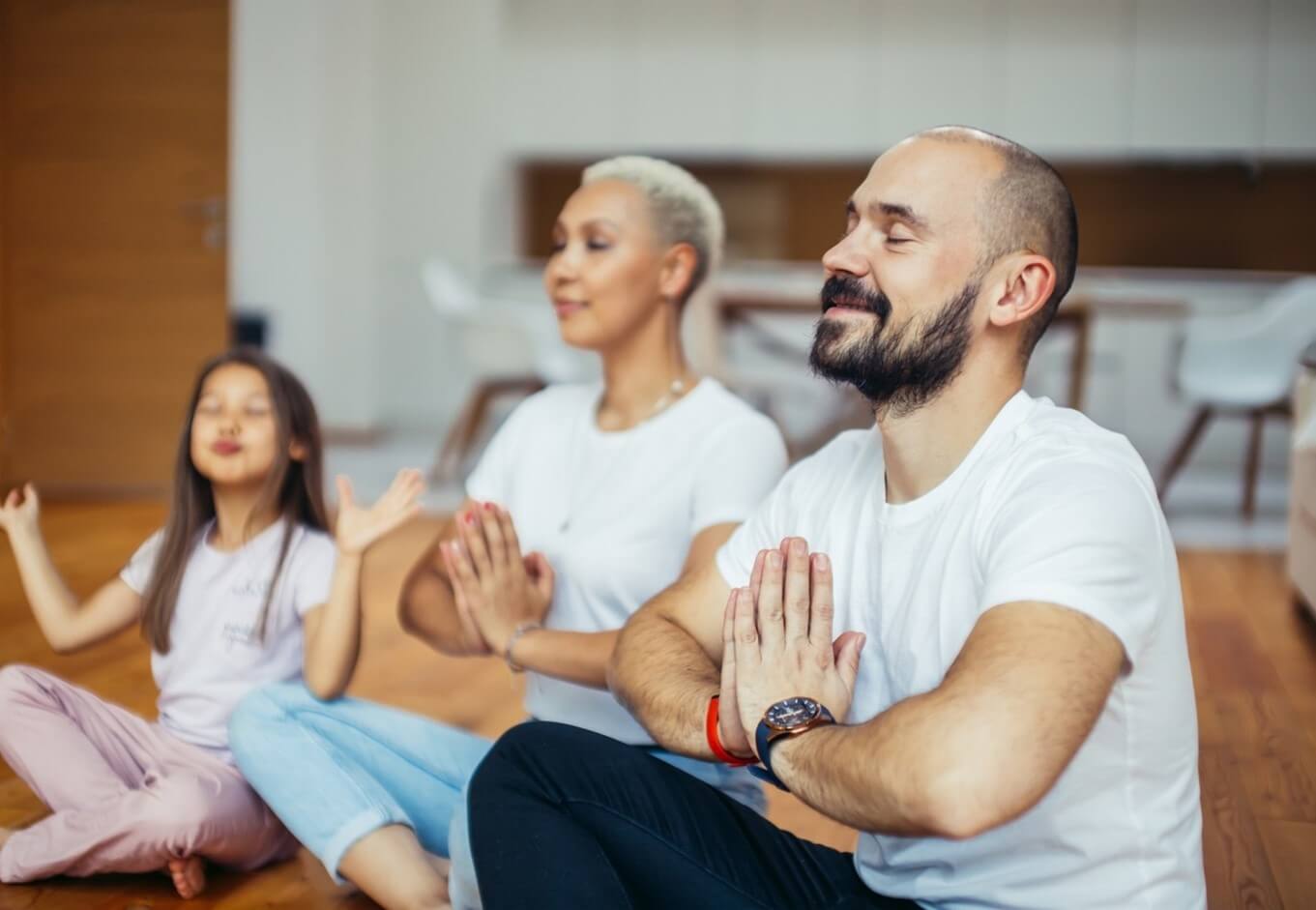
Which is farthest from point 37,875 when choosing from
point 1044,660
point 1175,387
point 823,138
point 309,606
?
point 823,138

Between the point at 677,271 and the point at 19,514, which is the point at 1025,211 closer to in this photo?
the point at 677,271

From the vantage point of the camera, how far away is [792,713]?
1.13m

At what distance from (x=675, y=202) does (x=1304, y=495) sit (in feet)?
7.93

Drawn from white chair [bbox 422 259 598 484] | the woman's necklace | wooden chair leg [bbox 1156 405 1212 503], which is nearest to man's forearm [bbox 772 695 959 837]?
the woman's necklace

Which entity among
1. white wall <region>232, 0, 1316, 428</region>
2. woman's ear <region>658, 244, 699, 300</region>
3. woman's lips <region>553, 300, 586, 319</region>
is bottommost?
woman's lips <region>553, 300, 586, 319</region>

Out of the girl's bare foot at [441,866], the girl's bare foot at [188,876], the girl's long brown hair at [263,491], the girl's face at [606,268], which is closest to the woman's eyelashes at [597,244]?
the girl's face at [606,268]

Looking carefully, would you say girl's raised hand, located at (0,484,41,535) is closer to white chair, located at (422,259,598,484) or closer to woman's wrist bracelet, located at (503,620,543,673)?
woman's wrist bracelet, located at (503,620,543,673)

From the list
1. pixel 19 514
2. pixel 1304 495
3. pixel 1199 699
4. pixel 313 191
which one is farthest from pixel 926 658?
pixel 313 191

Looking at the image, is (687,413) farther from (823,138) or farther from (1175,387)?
(823,138)

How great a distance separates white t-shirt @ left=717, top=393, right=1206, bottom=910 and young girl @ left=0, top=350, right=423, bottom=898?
0.70 m

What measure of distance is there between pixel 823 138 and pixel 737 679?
6888 mm

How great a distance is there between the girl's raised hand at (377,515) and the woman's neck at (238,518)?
225 mm

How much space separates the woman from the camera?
163cm

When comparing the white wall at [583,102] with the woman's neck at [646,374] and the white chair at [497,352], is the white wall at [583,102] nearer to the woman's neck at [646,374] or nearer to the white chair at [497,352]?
the white chair at [497,352]
